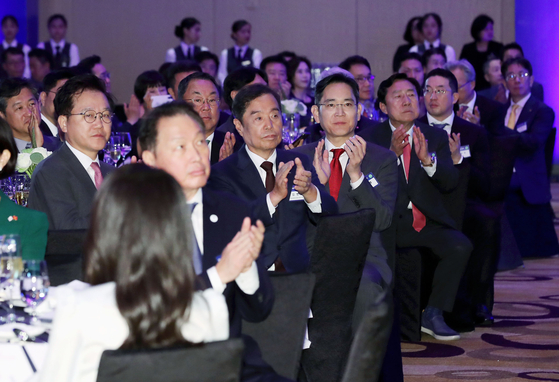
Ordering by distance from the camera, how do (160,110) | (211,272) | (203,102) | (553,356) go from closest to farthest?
(211,272) → (160,110) → (553,356) → (203,102)

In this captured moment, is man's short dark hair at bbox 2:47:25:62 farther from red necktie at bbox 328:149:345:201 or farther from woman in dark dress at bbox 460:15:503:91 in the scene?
red necktie at bbox 328:149:345:201

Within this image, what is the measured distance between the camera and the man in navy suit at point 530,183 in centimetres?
689

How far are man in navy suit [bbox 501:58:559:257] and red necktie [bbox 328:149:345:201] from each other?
3.17m

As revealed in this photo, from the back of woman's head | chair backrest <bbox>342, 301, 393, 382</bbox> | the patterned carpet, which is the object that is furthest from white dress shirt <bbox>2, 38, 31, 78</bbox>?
chair backrest <bbox>342, 301, 393, 382</bbox>

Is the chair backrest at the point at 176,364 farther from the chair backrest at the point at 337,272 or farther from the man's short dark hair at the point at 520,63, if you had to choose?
the man's short dark hair at the point at 520,63

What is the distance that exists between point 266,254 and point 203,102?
1.66m

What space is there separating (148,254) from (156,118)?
35.1 inches

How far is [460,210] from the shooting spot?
15.6ft

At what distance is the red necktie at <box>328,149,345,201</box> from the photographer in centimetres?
411

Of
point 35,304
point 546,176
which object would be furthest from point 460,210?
point 35,304

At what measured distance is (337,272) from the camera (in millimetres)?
3072

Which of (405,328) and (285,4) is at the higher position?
(285,4)

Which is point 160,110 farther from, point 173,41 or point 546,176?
point 173,41

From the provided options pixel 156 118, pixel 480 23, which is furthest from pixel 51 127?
pixel 480 23
